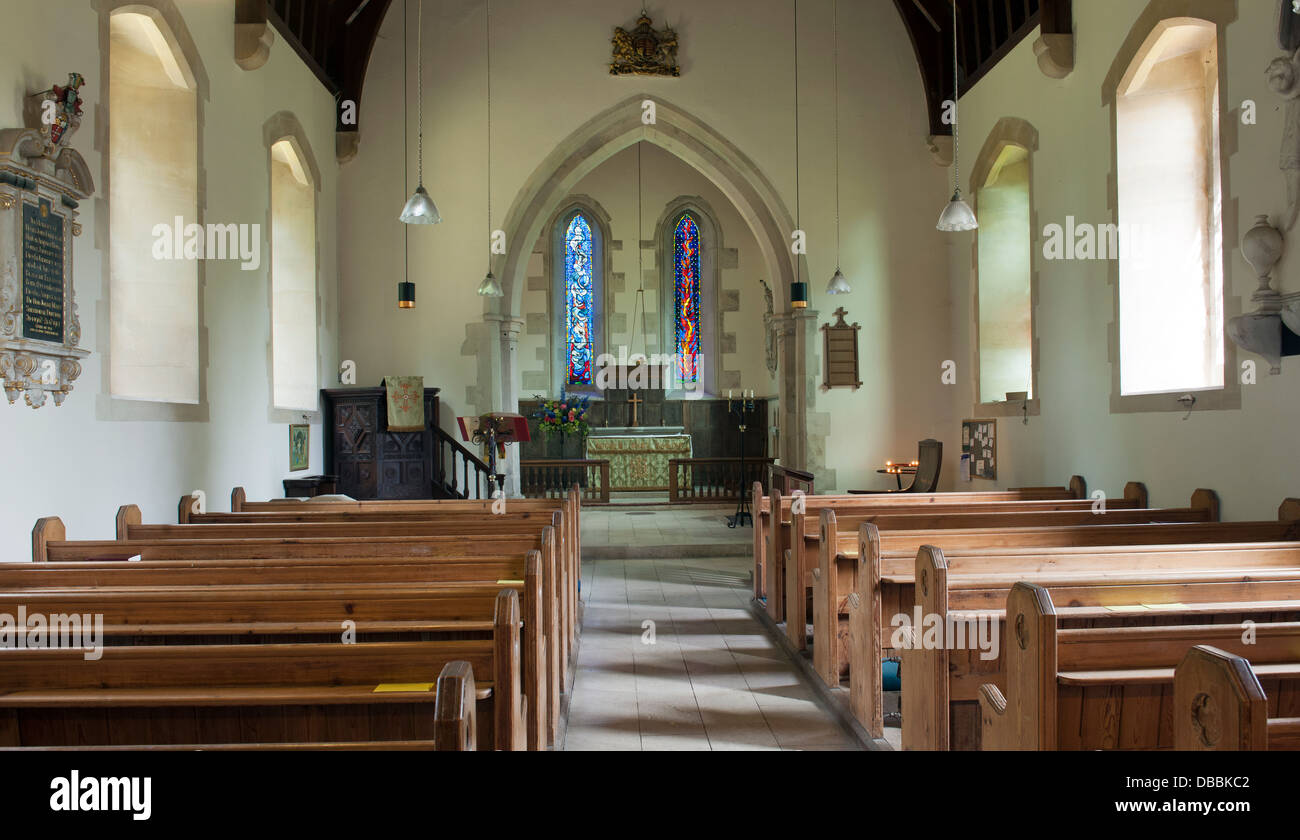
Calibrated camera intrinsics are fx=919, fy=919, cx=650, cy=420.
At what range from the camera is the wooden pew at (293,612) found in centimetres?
253

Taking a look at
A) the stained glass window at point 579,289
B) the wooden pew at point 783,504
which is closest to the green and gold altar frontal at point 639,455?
the stained glass window at point 579,289

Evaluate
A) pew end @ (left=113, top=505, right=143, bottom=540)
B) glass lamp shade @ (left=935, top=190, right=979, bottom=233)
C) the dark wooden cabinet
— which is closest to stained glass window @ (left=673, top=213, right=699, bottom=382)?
the dark wooden cabinet

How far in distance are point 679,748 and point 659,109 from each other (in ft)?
24.9

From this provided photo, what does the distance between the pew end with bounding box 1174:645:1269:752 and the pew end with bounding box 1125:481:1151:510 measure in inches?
174

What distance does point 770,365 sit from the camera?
1345 centimetres

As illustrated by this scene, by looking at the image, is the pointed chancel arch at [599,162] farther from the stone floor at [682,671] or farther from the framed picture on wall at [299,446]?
the stone floor at [682,671]

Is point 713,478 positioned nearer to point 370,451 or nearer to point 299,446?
point 370,451

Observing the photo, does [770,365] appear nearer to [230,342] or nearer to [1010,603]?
[230,342]

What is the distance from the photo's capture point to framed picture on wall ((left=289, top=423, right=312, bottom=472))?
7.54 metres

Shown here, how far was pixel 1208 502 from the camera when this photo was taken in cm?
485

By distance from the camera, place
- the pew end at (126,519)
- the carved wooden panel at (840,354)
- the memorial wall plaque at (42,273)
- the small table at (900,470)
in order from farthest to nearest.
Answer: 1. the carved wooden panel at (840,354)
2. the small table at (900,470)
3. the pew end at (126,519)
4. the memorial wall plaque at (42,273)

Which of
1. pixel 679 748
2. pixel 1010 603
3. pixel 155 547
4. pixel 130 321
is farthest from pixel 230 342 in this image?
pixel 1010 603

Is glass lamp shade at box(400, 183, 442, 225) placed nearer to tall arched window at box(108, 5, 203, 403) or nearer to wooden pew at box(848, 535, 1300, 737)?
tall arched window at box(108, 5, 203, 403)

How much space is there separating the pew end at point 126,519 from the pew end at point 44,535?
0.38 m
